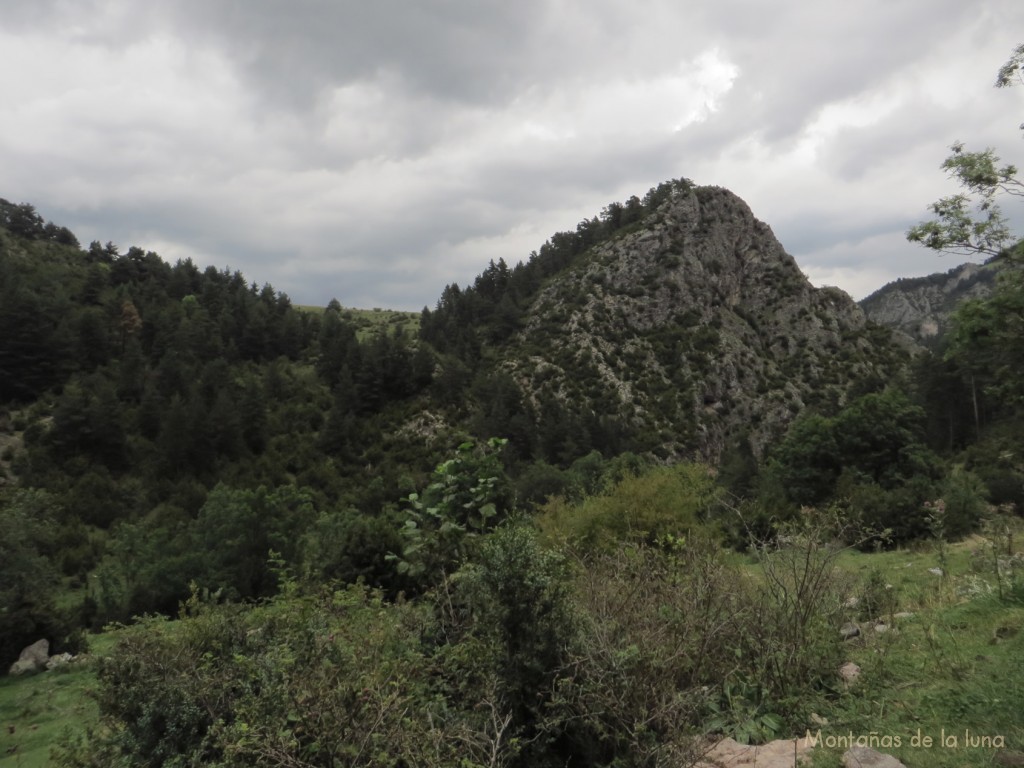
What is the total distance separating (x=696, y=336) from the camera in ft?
198

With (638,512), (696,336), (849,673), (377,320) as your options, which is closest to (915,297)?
(696,336)

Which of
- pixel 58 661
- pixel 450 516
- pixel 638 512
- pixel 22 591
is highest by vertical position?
pixel 450 516

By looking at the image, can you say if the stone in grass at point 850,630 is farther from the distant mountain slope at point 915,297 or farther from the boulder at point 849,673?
the distant mountain slope at point 915,297

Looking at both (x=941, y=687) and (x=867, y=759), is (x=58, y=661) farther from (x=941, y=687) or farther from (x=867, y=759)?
(x=941, y=687)

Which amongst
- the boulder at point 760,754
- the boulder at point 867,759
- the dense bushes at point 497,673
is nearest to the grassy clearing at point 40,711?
the dense bushes at point 497,673

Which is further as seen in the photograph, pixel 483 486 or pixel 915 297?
pixel 915 297

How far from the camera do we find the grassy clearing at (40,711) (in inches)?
311

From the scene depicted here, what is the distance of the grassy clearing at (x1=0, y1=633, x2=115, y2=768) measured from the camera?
26.0 feet

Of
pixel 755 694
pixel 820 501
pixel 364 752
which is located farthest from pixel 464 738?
pixel 820 501

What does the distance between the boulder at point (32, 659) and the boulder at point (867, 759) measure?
1624 cm

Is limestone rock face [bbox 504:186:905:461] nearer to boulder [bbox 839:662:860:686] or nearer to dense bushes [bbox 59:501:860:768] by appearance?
boulder [bbox 839:662:860:686]

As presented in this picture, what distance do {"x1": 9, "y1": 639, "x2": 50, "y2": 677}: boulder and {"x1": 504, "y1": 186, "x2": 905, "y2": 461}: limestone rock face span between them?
127 feet

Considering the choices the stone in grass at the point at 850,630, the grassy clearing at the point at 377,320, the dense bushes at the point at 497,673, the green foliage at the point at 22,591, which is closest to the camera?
the dense bushes at the point at 497,673

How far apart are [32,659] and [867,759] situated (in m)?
16.6
